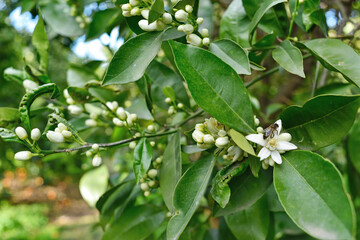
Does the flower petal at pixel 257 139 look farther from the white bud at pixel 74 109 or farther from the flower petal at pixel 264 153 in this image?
the white bud at pixel 74 109

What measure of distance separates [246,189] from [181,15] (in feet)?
1.21

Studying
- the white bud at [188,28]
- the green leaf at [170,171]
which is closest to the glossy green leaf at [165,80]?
the green leaf at [170,171]

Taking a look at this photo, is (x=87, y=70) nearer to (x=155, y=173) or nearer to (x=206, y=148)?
(x=155, y=173)

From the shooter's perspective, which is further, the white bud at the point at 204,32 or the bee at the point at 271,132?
the white bud at the point at 204,32

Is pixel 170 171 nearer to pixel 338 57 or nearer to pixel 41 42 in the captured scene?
pixel 338 57

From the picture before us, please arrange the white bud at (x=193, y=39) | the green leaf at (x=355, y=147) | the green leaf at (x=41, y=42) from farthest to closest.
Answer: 1. the green leaf at (x=355, y=147)
2. the green leaf at (x=41, y=42)
3. the white bud at (x=193, y=39)

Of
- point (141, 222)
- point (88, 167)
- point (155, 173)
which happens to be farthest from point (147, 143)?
point (88, 167)

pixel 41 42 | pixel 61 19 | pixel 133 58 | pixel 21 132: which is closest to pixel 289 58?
pixel 133 58

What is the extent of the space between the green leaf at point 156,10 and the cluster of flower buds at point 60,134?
0.28 metres

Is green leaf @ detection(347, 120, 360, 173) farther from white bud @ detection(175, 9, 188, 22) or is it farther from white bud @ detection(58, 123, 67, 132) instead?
white bud @ detection(58, 123, 67, 132)

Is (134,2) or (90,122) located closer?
(134,2)

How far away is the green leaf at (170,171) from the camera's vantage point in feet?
2.12

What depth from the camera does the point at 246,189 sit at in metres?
0.65

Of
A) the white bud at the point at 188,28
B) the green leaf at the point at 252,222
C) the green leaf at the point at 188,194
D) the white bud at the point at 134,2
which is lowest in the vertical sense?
Answer: the green leaf at the point at 252,222
